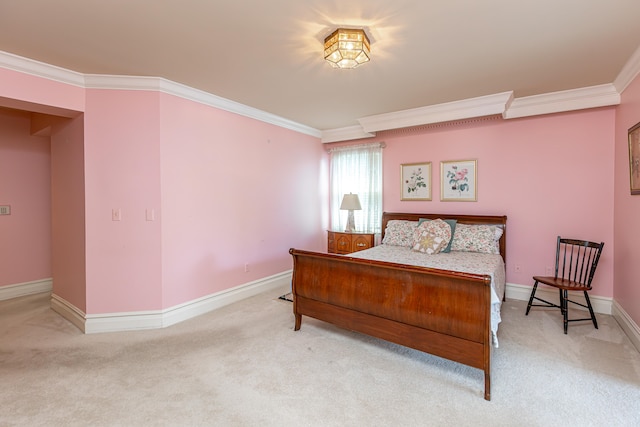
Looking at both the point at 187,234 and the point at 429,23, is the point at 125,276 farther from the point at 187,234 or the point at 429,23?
the point at 429,23

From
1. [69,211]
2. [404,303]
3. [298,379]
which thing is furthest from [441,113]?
[69,211]

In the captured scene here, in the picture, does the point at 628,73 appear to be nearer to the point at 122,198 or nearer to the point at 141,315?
the point at 122,198

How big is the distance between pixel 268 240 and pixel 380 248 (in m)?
1.65

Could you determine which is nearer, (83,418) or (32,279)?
(83,418)

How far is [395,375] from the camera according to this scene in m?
2.28

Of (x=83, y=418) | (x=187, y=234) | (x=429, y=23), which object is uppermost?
(x=429, y=23)

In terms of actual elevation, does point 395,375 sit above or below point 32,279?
below

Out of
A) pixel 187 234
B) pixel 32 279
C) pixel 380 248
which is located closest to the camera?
pixel 187 234

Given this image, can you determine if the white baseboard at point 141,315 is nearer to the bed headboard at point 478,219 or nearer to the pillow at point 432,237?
the pillow at point 432,237

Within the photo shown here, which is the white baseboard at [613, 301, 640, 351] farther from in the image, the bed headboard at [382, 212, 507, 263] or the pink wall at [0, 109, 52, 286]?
the pink wall at [0, 109, 52, 286]

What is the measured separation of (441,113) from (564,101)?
1312mm

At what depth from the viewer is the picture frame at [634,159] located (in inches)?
105

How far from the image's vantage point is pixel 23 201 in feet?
13.9

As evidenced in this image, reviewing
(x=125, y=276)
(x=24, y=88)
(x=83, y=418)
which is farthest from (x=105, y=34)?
(x=83, y=418)
